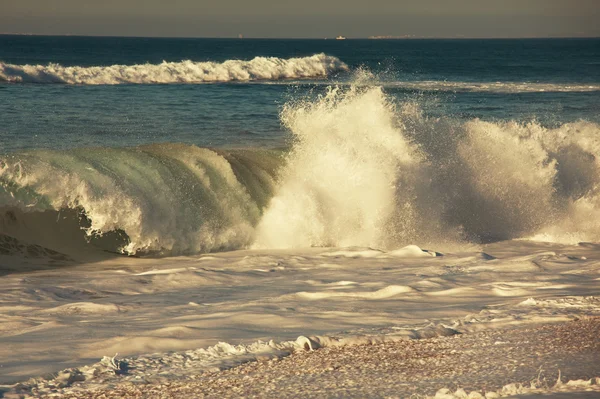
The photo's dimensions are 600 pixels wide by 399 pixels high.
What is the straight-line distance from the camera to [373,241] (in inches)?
333

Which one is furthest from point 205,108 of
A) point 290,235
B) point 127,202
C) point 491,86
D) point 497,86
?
point 497,86

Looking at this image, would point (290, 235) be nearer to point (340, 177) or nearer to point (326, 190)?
point (326, 190)

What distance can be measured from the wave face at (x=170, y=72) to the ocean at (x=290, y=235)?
474 inches

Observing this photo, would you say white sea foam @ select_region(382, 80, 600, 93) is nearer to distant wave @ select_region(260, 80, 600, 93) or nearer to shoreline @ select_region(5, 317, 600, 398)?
distant wave @ select_region(260, 80, 600, 93)

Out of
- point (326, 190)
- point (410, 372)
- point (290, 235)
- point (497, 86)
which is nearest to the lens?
point (410, 372)

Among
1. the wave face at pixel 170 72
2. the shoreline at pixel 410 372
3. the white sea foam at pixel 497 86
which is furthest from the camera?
the white sea foam at pixel 497 86

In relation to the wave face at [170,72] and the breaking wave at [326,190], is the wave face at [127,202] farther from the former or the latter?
the wave face at [170,72]

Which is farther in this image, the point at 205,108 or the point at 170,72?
the point at 170,72

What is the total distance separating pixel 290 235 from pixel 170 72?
80.8 feet

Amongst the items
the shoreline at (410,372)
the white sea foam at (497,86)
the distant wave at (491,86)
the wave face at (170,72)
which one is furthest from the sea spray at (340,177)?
the white sea foam at (497,86)

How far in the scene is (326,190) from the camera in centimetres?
908

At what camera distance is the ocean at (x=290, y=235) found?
15.2ft

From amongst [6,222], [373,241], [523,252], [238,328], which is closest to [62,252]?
[6,222]

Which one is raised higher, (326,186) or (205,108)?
(205,108)
